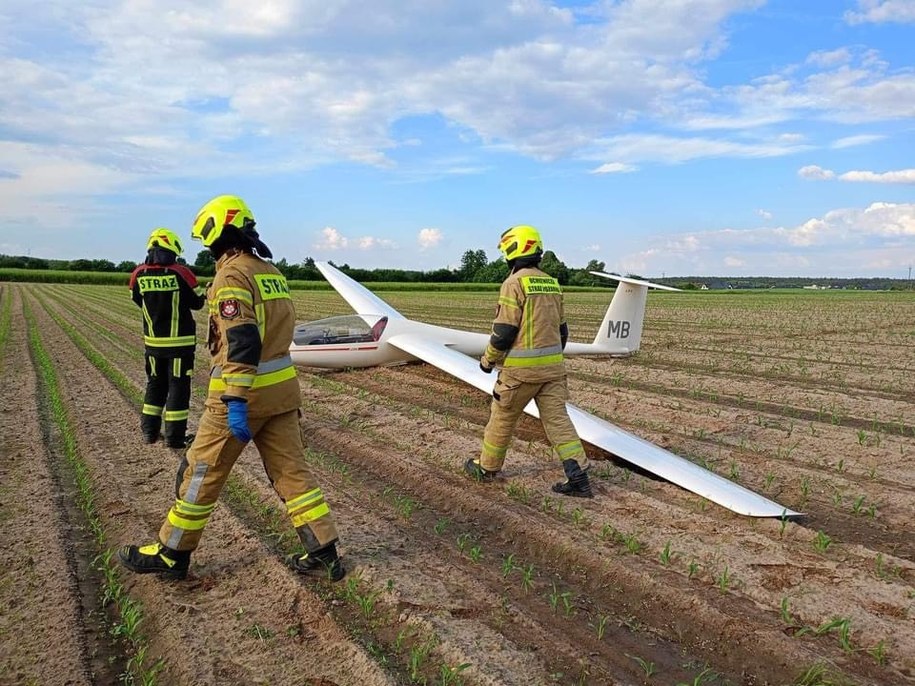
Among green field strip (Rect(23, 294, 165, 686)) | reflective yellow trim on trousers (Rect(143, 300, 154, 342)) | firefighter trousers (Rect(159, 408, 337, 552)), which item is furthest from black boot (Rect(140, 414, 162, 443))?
firefighter trousers (Rect(159, 408, 337, 552))

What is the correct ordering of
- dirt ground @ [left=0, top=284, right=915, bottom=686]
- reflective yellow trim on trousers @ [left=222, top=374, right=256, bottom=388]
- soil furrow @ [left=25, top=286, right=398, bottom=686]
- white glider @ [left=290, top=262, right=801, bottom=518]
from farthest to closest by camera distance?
1. white glider @ [left=290, top=262, right=801, bottom=518]
2. reflective yellow trim on trousers @ [left=222, top=374, right=256, bottom=388]
3. dirt ground @ [left=0, top=284, right=915, bottom=686]
4. soil furrow @ [left=25, top=286, right=398, bottom=686]

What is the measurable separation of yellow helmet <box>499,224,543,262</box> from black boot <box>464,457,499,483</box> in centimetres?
197

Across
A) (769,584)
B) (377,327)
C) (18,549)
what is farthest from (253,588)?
(377,327)

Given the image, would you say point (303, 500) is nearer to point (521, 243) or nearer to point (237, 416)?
point (237, 416)

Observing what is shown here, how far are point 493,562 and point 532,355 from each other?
197 cm

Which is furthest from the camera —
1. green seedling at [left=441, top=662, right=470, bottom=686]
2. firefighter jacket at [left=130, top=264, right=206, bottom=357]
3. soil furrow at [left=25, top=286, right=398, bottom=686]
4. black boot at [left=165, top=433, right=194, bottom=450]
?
black boot at [left=165, top=433, right=194, bottom=450]

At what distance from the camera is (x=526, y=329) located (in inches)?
239

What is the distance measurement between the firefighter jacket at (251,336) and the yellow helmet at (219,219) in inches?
6.3

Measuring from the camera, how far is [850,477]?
21.5 ft

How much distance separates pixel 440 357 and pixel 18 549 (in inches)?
267

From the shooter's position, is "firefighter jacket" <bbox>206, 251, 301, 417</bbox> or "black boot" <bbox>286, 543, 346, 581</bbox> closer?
"firefighter jacket" <bbox>206, 251, 301, 417</bbox>

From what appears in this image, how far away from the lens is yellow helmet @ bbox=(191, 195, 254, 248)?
424 cm

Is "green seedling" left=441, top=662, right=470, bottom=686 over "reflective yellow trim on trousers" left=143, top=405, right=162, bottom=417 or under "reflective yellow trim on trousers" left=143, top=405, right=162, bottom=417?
under

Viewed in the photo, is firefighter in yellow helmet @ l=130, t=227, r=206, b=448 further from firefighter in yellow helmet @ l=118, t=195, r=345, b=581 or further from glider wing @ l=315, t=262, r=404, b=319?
glider wing @ l=315, t=262, r=404, b=319
